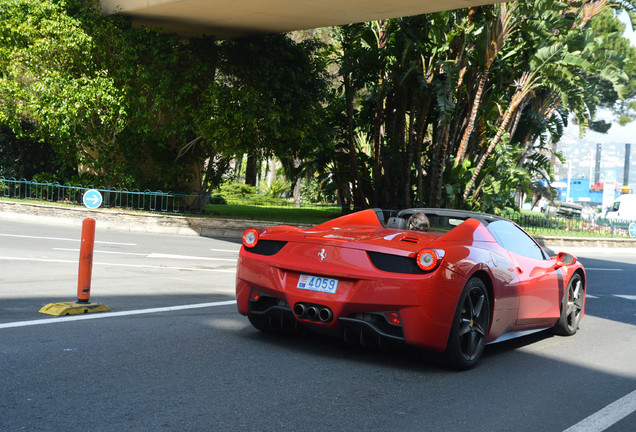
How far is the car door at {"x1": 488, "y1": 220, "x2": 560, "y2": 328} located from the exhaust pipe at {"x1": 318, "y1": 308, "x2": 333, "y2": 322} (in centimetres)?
187

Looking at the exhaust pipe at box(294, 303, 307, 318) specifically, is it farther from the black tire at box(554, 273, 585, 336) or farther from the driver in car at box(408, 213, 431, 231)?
the black tire at box(554, 273, 585, 336)

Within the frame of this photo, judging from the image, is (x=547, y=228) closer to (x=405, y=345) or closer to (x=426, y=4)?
(x=426, y=4)

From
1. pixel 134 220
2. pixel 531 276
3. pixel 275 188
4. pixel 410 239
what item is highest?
pixel 275 188

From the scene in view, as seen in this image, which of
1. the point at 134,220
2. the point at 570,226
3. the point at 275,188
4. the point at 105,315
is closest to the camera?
the point at 105,315

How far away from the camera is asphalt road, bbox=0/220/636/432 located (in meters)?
4.12

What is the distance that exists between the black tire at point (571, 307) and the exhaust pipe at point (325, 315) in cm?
326

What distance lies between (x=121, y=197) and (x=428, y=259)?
17.6 metres

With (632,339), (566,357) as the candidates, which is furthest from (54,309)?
(632,339)

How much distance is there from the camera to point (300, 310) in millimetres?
5598

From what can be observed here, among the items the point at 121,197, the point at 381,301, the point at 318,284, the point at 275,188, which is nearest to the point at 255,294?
the point at 318,284

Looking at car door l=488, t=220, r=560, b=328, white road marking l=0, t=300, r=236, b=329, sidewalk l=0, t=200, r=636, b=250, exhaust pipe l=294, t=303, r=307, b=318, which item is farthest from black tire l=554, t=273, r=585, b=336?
sidewalk l=0, t=200, r=636, b=250

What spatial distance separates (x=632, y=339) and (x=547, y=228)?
64.7ft

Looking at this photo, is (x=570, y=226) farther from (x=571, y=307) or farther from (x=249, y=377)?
(x=249, y=377)

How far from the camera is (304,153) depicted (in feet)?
74.5
